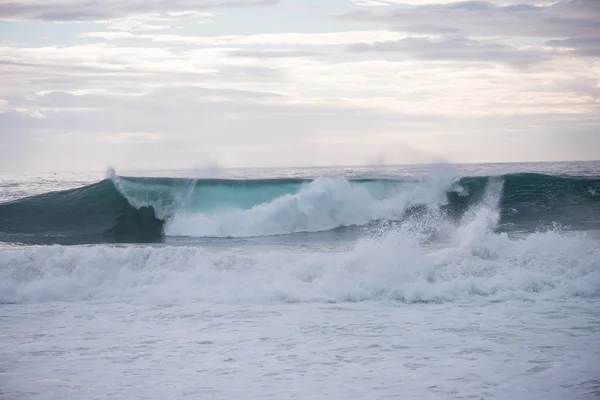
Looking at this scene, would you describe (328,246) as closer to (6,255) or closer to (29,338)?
(6,255)

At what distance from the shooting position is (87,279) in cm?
1045

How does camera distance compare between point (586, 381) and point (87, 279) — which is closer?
point (586, 381)

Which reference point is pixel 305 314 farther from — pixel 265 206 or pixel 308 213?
pixel 265 206

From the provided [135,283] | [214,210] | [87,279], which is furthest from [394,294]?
[214,210]

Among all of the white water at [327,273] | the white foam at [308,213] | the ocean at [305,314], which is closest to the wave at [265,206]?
the white foam at [308,213]

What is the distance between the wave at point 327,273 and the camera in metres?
9.62

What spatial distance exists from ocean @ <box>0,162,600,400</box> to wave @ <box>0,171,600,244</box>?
0.34m

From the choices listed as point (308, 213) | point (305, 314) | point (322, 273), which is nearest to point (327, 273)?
point (322, 273)

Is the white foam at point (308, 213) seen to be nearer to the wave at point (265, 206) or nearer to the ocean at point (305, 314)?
the wave at point (265, 206)

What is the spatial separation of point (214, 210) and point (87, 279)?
9.76m

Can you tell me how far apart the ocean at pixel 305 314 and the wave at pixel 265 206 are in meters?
0.34

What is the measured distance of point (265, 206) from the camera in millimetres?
19719

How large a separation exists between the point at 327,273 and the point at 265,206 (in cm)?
966

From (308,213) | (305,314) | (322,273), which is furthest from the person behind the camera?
(308,213)
